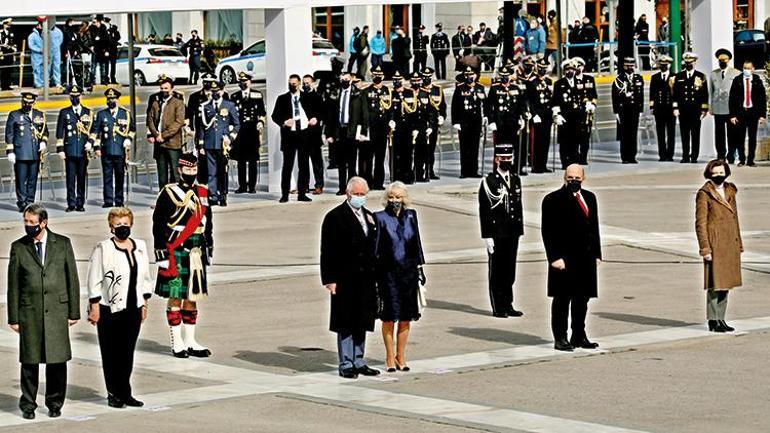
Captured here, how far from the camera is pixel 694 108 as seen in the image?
3206 cm

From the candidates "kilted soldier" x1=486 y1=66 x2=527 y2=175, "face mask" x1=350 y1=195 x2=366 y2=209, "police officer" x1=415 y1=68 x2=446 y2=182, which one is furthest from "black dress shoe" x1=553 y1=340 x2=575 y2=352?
"kilted soldier" x1=486 y1=66 x2=527 y2=175

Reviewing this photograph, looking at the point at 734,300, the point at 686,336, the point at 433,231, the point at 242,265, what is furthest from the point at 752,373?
the point at 433,231

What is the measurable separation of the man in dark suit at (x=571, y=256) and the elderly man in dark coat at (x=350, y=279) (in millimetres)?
1907

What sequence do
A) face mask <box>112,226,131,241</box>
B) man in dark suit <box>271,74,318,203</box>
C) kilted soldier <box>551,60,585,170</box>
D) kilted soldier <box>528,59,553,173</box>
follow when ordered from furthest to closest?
kilted soldier <box>551,60,585,170</box>, kilted soldier <box>528,59,553,173</box>, man in dark suit <box>271,74,318,203</box>, face mask <box>112,226,131,241</box>

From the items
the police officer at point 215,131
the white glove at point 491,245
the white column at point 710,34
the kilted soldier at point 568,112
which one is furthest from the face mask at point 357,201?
the white column at point 710,34

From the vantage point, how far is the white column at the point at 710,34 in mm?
33719

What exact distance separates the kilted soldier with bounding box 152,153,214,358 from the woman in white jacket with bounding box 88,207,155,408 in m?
1.72

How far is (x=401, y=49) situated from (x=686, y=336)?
42.7 metres

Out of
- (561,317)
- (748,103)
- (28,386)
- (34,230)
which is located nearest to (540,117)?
(748,103)

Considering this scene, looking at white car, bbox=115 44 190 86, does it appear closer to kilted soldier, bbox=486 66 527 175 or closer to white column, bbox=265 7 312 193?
kilted soldier, bbox=486 66 527 175

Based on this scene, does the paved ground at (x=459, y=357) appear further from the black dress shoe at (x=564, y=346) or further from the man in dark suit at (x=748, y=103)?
the man in dark suit at (x=748, y=103)

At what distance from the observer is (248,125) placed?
29.3 m

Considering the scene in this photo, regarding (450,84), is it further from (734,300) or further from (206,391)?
(206,391)

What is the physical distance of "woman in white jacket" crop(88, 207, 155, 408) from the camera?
14125 millimetres
